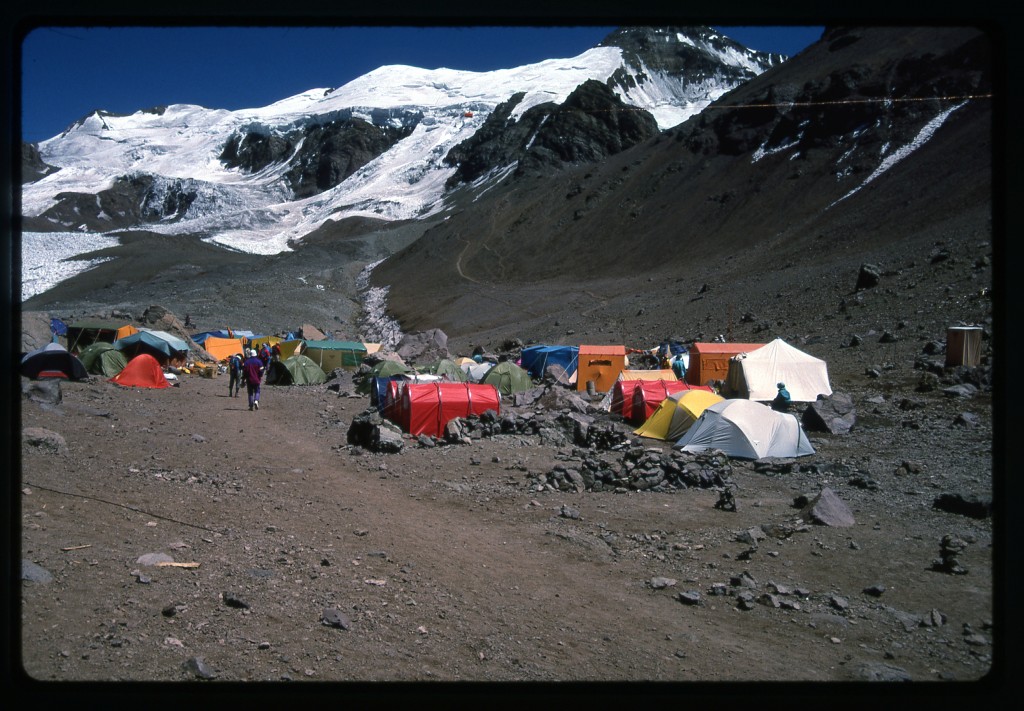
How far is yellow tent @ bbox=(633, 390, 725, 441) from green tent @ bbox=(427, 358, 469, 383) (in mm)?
7277

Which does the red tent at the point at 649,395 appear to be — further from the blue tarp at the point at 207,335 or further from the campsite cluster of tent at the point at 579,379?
the blue tarp at the point at 207,335

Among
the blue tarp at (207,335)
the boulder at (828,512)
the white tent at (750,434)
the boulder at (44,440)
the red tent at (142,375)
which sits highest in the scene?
the blue tarp at (207,335)

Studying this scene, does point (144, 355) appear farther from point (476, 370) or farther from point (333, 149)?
point (333, 149)

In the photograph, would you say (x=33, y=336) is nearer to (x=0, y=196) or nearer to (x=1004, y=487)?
(x=0, y=196)

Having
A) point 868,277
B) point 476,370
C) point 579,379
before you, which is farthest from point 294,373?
point 868,277

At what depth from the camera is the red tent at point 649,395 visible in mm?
16547

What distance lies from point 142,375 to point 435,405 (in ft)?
32.7

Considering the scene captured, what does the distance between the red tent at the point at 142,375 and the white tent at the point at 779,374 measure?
14.5m

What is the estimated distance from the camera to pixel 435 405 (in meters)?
14.8

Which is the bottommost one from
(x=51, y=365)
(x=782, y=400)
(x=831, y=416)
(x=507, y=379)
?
(x=831, y=416)

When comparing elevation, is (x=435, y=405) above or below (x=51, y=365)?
below

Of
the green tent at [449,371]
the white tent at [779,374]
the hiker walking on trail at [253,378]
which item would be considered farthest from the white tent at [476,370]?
the white tent at [779,374]

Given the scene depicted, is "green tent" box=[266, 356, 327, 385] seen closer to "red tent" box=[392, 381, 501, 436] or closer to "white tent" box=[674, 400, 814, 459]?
"red tent" box=[392, 381, 501, 436]
